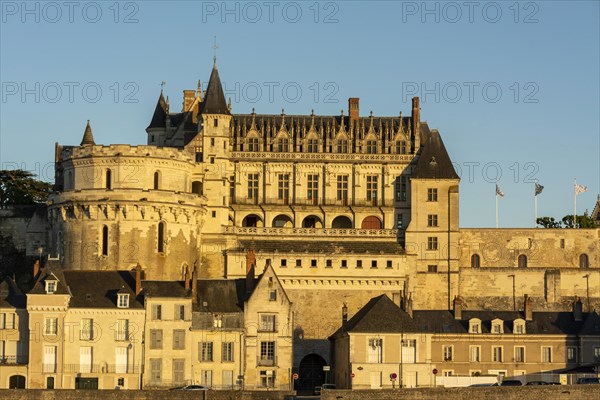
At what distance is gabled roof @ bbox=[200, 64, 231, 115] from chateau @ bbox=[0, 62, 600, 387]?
0.29 ft

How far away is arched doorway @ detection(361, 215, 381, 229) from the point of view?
99812 mm

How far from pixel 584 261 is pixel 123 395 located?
3733 centimetres

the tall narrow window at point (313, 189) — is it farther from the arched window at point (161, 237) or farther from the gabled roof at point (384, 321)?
the gabled roof at point (384, 321)

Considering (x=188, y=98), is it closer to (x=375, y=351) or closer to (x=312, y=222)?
(x=312, y=222)

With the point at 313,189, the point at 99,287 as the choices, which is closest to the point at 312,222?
the point at 313,189

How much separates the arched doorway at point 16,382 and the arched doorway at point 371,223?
30.3 metres

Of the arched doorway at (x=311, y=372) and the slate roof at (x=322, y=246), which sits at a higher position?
the slate roof at (x=322, y=246)

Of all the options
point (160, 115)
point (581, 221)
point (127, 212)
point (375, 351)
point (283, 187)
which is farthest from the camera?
point (581, 221)

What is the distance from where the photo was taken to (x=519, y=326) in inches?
3305

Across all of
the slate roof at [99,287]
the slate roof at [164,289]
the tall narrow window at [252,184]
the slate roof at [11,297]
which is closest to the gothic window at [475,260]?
the tall narrow window at [252,184]

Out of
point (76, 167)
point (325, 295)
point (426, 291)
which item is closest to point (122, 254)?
point (76, 167)

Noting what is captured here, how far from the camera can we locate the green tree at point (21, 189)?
4117 inches

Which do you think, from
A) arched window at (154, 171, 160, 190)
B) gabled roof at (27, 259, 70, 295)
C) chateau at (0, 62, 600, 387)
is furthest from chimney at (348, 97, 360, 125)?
gabled roof at (27, 259, 70, 295)

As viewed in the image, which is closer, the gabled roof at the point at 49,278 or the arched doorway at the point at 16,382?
the arched doorway at the point at 16,382
